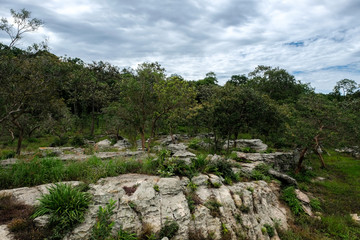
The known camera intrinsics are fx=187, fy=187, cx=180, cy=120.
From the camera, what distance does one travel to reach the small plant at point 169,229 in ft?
20.6

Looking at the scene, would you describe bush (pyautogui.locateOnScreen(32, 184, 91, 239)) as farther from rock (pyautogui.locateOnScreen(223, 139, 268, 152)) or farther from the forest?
rock (pyautogui.locateOnScreen(223, 139, 268, 152))

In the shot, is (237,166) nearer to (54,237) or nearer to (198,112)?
(198,112)

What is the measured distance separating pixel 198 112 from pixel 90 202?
1478 centimetres

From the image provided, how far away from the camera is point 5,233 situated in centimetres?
504

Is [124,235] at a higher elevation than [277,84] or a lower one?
lower

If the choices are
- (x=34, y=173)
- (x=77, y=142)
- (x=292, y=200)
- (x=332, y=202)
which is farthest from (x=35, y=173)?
(x=77, y=142)

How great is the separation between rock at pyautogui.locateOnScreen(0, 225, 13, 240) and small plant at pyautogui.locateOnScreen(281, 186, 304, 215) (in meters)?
13.1

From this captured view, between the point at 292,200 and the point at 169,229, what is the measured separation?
931 cm

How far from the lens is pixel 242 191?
9.66 meters

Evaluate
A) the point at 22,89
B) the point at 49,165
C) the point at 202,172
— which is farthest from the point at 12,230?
the point at 22,89

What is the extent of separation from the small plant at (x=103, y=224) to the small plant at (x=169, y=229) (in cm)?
169

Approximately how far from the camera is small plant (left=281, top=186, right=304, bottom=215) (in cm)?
1128

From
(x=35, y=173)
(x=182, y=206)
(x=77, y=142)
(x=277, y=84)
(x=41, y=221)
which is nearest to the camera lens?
(x=41, y=221)

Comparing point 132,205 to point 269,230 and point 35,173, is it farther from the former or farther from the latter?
point 269,230
